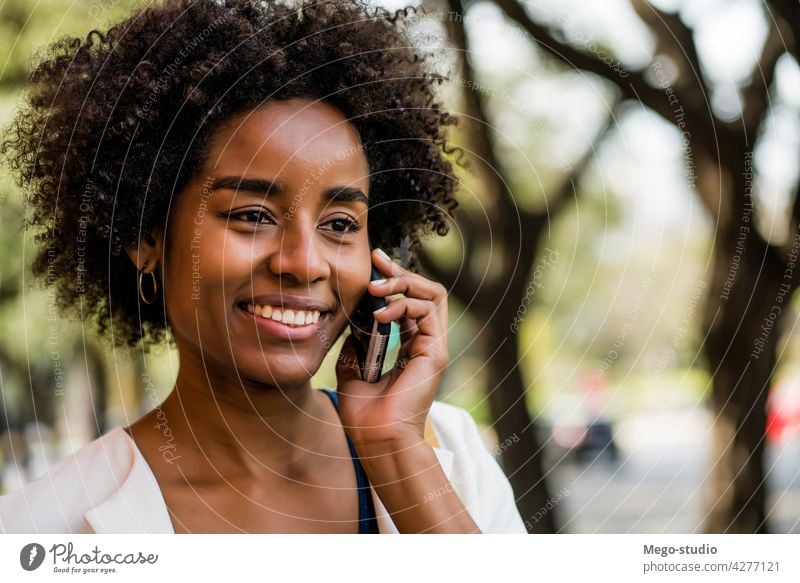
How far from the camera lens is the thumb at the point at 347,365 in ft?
3.64

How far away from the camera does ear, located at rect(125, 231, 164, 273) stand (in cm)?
107

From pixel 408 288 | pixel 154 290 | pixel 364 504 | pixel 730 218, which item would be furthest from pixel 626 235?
pixel 154 290

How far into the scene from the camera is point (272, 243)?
3.39 feet

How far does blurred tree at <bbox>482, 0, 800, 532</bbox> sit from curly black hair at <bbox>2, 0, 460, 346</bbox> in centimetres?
41

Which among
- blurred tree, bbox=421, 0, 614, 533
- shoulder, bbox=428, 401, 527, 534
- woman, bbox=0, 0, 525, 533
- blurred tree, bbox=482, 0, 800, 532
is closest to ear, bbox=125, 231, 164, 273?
woman, bbox=0, 0, 525, 533

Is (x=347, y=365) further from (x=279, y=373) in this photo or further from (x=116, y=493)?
(x=116, y=493)

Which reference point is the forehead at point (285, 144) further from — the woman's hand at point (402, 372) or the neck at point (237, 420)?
the neck at point (237, 420)

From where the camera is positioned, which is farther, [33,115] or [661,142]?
[661,142]

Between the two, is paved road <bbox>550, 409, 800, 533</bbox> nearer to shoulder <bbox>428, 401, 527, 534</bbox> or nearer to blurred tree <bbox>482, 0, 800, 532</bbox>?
blurred tree <bbox>482, 0, 800, 532</bbox>

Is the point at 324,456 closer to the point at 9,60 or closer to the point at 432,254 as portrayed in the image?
the point at 432,254

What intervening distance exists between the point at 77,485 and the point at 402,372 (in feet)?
1.35

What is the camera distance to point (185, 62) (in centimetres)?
105

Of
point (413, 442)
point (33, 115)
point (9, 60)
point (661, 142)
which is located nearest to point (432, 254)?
point (661, 142)
